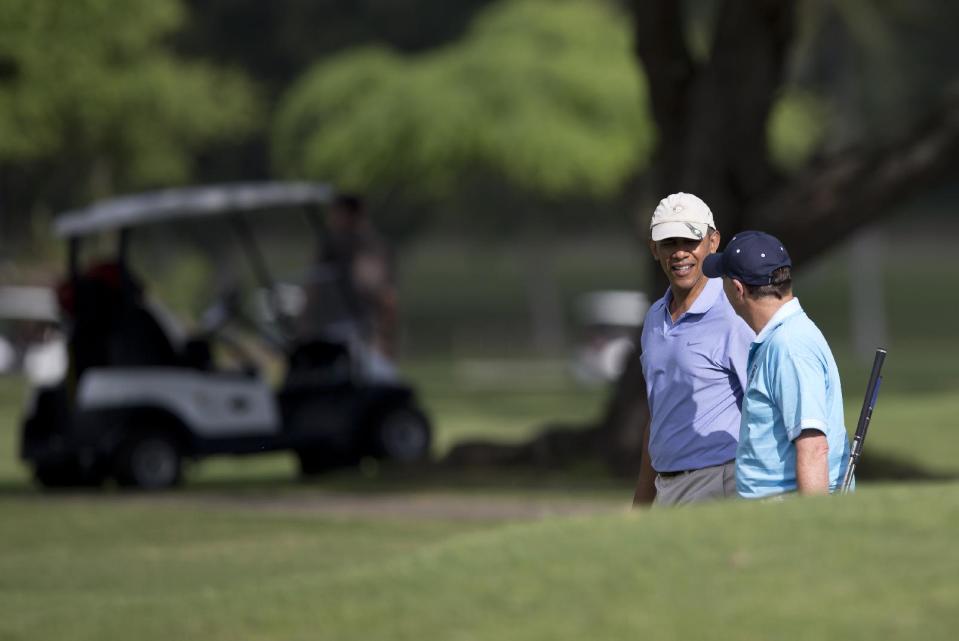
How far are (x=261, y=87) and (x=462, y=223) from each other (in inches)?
629

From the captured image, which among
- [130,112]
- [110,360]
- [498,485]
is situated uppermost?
[130,112]

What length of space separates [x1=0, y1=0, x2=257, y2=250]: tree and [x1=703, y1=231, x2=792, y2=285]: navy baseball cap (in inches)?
553

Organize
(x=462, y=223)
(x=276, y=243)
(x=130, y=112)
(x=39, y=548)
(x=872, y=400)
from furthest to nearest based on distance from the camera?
(x=276, y=243) → (x=462, y=223) → (x=130, y=112) → (x=39, y=548) → (x=872, y=400)

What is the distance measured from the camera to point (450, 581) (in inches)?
261

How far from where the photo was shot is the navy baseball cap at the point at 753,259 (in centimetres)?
615

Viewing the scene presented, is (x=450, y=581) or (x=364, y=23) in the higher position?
(x=364, y=23)

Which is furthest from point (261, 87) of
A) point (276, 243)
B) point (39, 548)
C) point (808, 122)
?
point (39, 548)

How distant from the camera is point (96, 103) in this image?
93.6ft

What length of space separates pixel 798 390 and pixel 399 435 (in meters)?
11.2

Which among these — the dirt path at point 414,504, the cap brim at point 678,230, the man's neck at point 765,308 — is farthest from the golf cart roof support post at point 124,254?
the man's neck at point 765,308

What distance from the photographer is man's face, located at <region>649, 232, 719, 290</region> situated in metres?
6.73

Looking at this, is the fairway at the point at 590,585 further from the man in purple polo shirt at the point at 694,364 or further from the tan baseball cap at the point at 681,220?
the tan baseball cap at the point at 681,220

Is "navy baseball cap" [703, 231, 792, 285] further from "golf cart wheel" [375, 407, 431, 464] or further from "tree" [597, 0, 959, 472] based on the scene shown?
"golf cart wheel" [375, 407, 431, 464]

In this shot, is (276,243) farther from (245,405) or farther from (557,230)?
(245,405)
